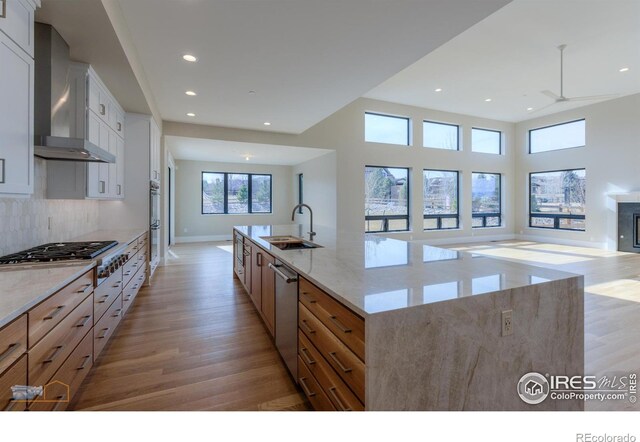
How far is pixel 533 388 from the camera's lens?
1.36 m

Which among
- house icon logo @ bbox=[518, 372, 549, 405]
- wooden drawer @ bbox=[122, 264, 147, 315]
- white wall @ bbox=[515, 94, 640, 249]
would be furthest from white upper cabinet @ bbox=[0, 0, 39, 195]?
white wall @ bbox=[515, 94, 640, 249]

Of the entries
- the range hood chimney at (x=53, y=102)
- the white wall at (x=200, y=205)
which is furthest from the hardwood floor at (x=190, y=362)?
the white wall at (x=200, y=205)

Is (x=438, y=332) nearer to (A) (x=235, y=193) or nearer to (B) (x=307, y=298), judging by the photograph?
(B) (x=307, y=298)

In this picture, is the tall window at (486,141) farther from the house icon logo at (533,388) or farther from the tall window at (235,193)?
the house icon logo at (533,388)

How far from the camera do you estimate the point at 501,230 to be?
9.43 metres

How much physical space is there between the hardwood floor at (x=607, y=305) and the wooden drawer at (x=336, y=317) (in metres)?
1.66

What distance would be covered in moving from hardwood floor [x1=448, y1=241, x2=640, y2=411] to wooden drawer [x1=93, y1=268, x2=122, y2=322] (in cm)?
318

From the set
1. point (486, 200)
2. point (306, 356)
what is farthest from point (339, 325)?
point (486, 200)

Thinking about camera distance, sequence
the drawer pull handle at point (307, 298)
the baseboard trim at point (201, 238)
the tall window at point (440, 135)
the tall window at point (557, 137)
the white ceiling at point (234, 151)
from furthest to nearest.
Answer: the baseboard trim at point (201, 238) < the tall window at point (440, 135) < the tall window at point (557, 137) < the white ceiling at point (234, 151) < the drawer pull handle at point (307, 298)

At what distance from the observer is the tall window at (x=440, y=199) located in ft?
28.0

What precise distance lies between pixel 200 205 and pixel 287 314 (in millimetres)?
8023

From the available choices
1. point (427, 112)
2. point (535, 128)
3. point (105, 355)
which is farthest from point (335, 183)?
point (535, 128)

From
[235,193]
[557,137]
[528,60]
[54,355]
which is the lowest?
[54,355]

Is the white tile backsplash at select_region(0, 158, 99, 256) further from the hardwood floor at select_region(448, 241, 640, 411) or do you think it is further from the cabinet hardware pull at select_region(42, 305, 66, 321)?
the hardwood floor at select_region(448, 241, 640, 411)
